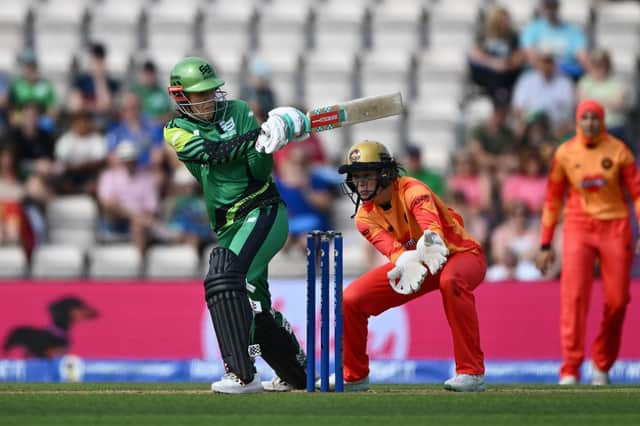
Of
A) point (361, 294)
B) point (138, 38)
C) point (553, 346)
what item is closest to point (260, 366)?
point (553, 346)

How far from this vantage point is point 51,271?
1370cm

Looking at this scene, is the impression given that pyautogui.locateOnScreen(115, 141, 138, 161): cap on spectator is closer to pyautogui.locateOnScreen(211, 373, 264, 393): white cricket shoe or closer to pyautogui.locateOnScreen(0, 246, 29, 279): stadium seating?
pyautogui.locateOnScreen(0, 246, 29, 279): stadium seating

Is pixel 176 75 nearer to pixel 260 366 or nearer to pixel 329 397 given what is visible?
pixel 329 397

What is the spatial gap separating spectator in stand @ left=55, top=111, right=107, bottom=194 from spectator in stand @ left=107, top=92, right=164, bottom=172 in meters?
0.15

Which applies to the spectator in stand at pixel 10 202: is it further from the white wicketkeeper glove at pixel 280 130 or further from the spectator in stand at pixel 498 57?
the white wicketkeeper glove at pixel 280 130

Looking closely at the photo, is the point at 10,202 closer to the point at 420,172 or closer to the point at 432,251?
the point at 420,172

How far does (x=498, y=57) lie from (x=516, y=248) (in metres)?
2.76

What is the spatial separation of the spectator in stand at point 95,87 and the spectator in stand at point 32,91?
9.8 inches

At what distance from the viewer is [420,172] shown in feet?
45.2

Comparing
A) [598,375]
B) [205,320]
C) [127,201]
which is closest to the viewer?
[598,375]

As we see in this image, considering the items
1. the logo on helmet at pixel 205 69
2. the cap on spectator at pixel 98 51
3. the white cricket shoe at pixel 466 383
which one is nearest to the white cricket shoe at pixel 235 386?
the white cricket shoe at pixel 466 383

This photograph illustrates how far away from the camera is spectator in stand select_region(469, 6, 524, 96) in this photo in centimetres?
1502

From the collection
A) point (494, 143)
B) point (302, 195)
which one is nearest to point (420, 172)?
point (494, 143)

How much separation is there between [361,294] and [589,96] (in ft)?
22.0
